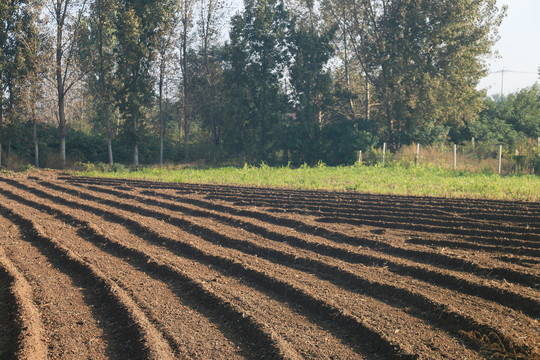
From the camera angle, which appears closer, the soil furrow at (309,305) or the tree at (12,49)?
the soil furrow at (309,305)

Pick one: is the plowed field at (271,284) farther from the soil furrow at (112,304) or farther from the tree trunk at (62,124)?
the tree trunk at (62,124)

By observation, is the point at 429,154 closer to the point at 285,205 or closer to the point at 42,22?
the point at 285,205

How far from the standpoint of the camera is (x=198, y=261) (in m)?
7.03

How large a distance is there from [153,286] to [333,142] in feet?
79.5

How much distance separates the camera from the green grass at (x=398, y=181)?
13922 mm

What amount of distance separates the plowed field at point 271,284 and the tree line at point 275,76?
1811 cm

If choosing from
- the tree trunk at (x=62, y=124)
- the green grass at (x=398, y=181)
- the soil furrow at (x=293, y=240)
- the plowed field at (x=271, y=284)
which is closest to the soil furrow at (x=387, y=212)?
the plowed field at (x=271, y=284)

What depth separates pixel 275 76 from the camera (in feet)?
100

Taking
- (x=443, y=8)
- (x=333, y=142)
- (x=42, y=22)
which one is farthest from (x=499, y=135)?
(x=42, y=22)

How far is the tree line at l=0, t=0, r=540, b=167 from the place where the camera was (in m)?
27.4

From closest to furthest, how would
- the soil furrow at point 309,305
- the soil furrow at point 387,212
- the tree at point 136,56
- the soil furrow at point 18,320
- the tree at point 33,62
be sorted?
Result: the soil furrow at point 18,320, the soil furrow at point 309,305, the soil furrow at point 387,212, the tree at point 33,62, the tree at point 136,56

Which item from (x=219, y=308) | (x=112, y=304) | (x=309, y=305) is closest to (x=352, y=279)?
(x=309, y=305)

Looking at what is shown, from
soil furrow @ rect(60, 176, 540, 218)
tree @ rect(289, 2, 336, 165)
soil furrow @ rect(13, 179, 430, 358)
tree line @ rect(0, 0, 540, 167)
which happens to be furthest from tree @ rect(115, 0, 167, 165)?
soil furrow @ rect(13, 179, 430, 358)

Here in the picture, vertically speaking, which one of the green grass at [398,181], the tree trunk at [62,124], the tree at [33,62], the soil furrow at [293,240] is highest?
the tree at [33,62]
